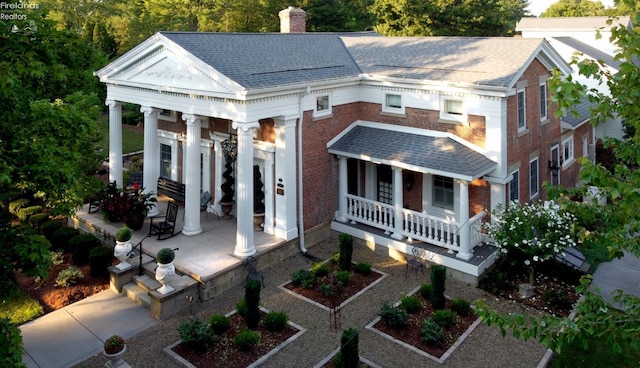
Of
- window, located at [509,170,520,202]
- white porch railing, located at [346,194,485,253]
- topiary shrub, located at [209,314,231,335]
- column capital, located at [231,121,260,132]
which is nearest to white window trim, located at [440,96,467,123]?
window, located at [509,170,520,202]

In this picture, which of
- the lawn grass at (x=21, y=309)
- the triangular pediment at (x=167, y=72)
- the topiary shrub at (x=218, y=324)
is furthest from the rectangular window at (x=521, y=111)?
the lawn grass at (x=21, y=309)

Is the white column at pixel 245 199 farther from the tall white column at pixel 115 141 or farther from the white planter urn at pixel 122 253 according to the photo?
the tall white column at pixel 115 141

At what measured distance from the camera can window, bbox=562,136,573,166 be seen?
21064mm

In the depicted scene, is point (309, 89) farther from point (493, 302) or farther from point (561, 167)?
point (561, 167)

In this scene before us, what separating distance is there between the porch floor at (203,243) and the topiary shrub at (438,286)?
17.7 ft

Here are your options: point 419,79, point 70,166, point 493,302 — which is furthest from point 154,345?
point 419,79

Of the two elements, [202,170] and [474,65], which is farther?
[202,170]

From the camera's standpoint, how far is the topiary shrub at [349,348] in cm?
985

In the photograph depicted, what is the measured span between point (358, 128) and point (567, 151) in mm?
10344

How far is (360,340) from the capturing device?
11.6 m

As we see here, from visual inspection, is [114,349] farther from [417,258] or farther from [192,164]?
[417,258]

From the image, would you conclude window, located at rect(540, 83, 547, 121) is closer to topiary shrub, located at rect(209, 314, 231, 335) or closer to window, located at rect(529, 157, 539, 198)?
window, located at rect(529, 157, 539, 198)

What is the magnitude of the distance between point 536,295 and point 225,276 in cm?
887

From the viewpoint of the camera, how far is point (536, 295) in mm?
13727
